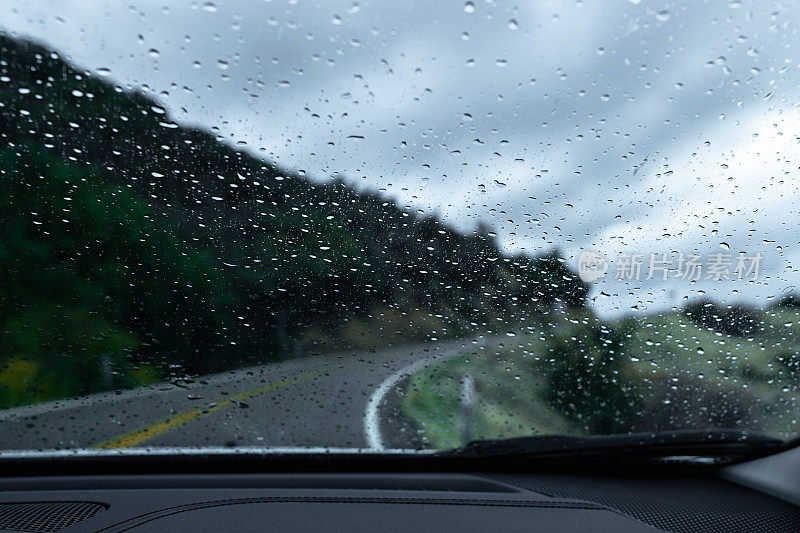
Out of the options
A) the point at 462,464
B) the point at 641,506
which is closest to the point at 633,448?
the point at 641,506

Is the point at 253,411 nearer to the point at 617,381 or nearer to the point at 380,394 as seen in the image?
the point at 380,394

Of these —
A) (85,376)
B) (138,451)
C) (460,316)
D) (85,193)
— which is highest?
(85,193)

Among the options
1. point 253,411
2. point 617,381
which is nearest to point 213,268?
point 253,411

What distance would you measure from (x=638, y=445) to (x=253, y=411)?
205 centimetres

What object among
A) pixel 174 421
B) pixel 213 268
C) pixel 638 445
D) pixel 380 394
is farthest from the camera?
pixel 213 268

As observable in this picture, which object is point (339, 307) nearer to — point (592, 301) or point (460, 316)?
point (460, 316)

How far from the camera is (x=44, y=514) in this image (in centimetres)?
254

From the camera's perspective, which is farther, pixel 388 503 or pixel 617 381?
pixel 617 381

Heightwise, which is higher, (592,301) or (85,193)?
(85,193)

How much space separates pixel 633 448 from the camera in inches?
111

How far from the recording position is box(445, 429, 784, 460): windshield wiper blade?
2789 mm

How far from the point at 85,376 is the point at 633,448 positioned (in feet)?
10.4

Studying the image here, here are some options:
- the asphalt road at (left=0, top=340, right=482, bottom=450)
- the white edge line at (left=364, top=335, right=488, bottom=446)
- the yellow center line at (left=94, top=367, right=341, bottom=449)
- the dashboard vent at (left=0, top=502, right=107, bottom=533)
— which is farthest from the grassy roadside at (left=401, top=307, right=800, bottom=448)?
the dashboard vent at (left=0, top=502, right=107, bottom=533)

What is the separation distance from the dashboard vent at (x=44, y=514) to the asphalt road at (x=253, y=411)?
16.4 inches
